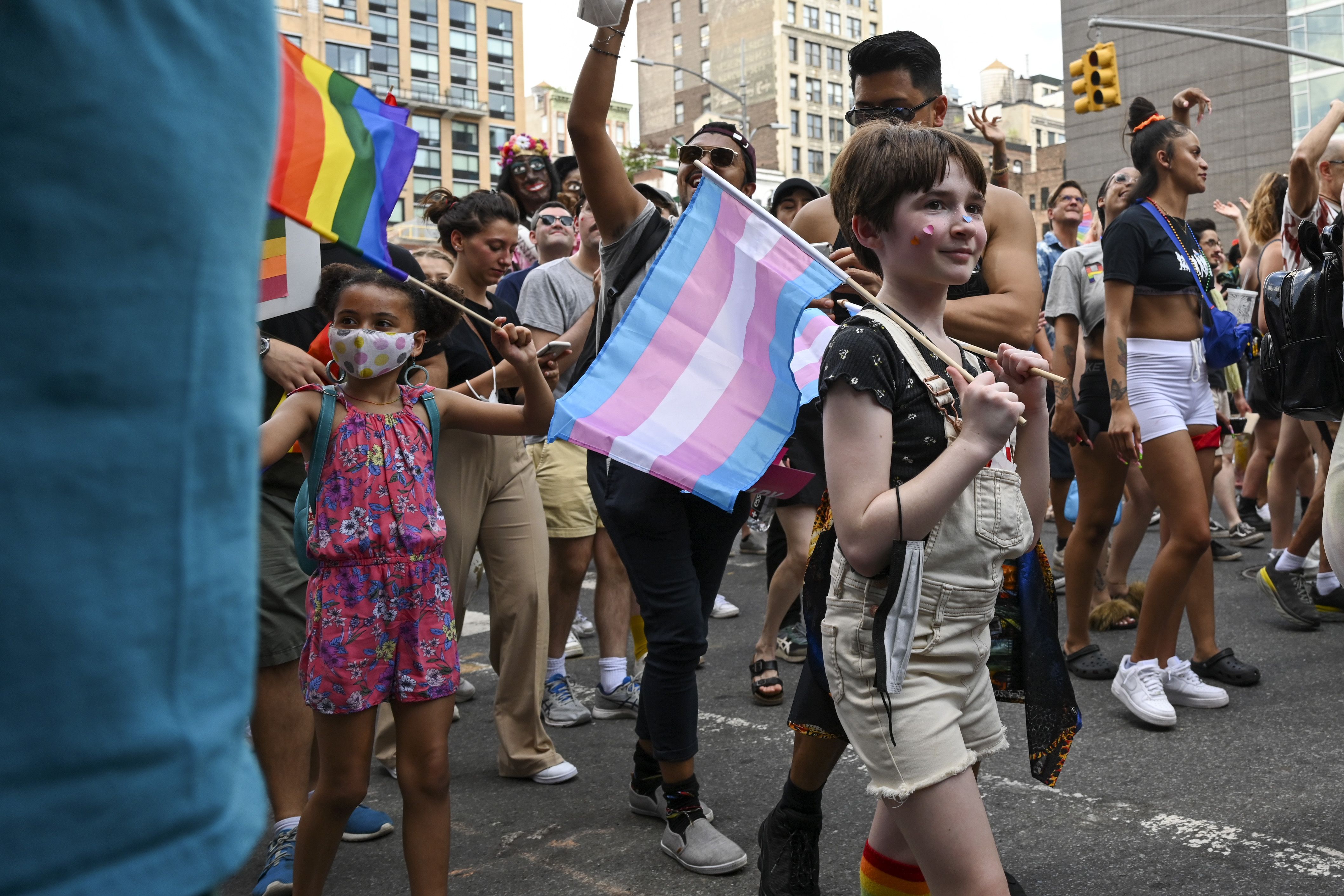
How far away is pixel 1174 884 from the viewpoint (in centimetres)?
314

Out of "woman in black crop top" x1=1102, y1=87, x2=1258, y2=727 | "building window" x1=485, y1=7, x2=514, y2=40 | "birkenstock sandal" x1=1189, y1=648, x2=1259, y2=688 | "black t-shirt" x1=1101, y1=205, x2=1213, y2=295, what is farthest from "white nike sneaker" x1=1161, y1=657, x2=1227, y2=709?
"building window" x1=485, y1=7, x2=514, y2=40

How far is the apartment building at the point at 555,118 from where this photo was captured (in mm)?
90688

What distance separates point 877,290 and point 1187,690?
282 centimetres

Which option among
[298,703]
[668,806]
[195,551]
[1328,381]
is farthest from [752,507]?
[195,551]

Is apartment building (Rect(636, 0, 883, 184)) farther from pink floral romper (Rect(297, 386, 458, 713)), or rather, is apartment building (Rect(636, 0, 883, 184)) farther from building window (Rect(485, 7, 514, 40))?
pink floral romper (Rect(297, 386, 458, 713))

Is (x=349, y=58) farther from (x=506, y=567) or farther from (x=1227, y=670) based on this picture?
(x=1227, y=670)

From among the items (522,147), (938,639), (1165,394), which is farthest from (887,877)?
(522,147)

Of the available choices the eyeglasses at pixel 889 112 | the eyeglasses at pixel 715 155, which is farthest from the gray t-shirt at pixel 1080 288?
the eyeglasses at pixel 889 112

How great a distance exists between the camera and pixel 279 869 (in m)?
3.39

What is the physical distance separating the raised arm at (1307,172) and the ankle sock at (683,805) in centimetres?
356

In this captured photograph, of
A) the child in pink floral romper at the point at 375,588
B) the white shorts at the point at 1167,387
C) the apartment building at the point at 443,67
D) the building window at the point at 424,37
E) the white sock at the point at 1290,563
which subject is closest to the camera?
the child in pink floral romper at the point at 375,588

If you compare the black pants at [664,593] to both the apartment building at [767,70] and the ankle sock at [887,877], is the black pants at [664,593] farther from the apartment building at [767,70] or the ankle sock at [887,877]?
the apartment building at [767,70]

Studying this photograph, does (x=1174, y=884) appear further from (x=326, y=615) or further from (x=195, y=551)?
(x=195, y=551)

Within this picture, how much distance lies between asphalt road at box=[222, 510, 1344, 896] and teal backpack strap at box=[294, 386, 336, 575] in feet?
3.39
